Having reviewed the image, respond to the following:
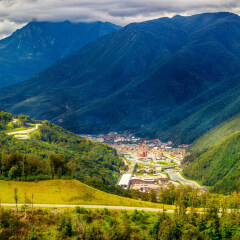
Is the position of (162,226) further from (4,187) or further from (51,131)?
(51,131)

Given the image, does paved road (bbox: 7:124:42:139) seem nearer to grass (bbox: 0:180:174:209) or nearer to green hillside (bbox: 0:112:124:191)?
green hillside (bbox: 0:112:124:191)

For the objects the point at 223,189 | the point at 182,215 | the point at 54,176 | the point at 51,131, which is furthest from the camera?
the point at 51,131

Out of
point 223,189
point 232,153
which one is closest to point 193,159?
point 232,153

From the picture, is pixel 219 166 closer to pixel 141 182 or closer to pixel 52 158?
pixel 141 182

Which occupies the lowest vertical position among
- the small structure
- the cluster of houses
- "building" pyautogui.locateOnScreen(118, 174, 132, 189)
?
the small structure

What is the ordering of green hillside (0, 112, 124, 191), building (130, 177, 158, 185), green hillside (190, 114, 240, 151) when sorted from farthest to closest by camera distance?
green hillside (190, 114, 240, 151) < building (130, 177, 158, 185) < green hillside (0, 112, 124, 191)

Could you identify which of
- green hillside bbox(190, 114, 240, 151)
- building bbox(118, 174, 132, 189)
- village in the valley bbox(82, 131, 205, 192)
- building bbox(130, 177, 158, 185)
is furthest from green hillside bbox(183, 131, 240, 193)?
building bbox(118, 174, 132, 189)

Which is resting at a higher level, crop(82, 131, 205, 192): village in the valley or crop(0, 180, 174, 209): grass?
crop(0, 180, 174, 209): grass
